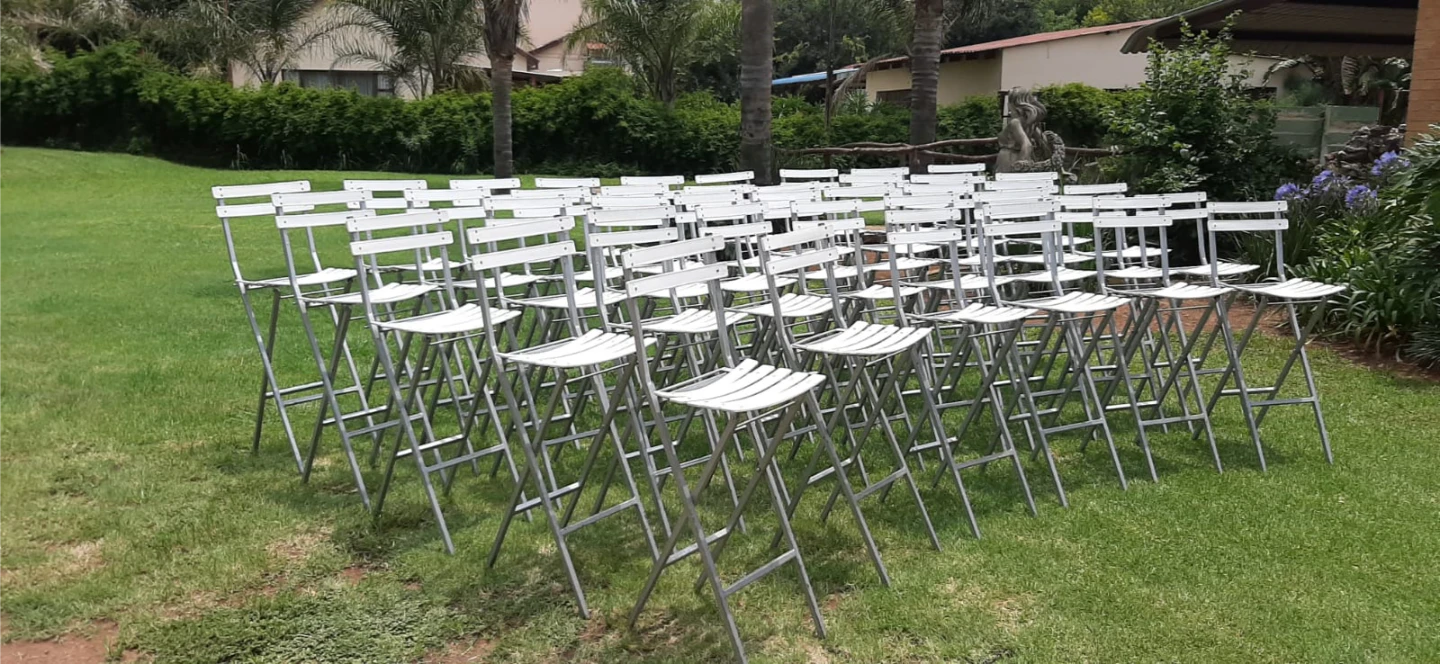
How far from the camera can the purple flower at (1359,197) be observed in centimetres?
864

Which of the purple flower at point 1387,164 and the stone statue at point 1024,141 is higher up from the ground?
the stone statue at point 1024,141

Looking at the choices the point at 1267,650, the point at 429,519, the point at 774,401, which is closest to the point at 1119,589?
the point at 1267,650

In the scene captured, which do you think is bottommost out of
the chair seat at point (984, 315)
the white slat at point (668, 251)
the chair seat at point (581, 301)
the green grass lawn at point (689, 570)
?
the green grass lawn at point (689, 570)


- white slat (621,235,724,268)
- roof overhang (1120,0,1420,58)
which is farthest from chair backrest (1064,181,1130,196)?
roof overhang (1120,0,1420,58)

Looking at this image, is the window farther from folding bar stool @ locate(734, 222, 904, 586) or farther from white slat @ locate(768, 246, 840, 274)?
white slat @ locate(768, 246, 840, 274)

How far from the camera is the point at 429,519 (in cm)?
452

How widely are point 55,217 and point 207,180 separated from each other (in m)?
5.83

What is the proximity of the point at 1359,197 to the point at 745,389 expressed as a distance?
7302 mm

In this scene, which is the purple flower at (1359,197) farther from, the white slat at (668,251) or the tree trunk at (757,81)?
the white slat at (668,251)

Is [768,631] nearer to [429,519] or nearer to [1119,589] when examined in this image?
[1119,589]

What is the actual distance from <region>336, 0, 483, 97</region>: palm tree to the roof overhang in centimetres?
1473

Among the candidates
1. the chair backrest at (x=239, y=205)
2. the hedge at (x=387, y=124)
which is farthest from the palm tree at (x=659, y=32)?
the chair backrest at (x=239, y=205)

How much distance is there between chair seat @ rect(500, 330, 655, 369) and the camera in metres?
3.66

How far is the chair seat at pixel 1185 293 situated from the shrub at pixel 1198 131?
4825mm
